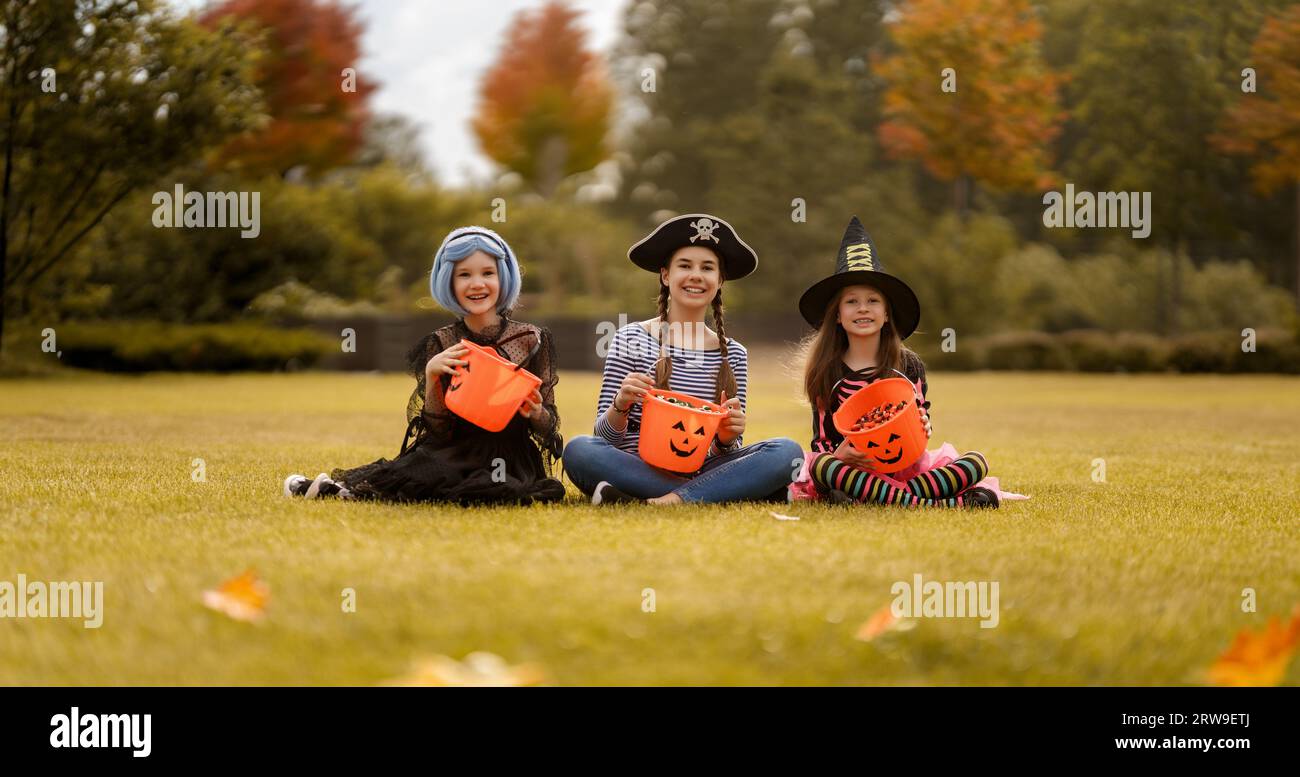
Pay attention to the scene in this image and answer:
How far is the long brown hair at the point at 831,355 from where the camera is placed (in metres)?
5.49

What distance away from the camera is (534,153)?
38.5 m

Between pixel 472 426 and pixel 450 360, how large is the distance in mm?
484

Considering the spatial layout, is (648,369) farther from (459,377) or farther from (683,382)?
(459,377)

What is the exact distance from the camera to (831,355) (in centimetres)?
554

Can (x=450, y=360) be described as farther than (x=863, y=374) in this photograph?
No

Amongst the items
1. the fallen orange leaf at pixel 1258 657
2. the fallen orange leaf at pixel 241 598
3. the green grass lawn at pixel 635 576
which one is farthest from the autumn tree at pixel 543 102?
the fallen orange leaf at pixel 1258 657

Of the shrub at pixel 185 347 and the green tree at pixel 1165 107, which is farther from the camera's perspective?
the green tree at pixel 1165 107

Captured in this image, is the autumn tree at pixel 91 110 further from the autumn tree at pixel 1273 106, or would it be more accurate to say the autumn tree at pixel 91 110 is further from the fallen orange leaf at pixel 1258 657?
the autumn tree at pixel 1273 106

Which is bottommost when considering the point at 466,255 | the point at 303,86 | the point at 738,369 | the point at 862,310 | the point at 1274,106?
the point at 738,369

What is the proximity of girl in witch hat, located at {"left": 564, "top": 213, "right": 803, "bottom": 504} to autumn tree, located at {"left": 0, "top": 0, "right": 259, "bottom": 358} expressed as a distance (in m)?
13.4

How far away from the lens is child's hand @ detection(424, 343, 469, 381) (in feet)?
15.6

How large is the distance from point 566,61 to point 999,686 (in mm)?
38656

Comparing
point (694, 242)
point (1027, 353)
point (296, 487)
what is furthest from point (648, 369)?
point (1027, 353)

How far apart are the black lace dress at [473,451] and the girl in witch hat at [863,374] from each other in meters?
1.13
